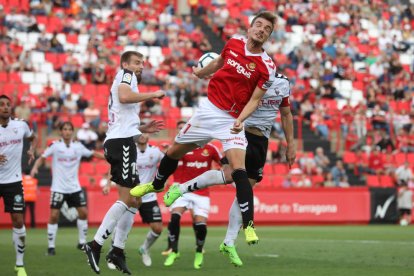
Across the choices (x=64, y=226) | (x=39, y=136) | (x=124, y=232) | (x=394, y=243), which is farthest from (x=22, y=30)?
(x=124, y=232)

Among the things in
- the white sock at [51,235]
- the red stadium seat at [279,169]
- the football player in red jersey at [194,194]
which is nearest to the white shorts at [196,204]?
the football player in red jersey at [194,194]

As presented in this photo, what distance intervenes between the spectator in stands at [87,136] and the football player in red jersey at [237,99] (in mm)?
16680

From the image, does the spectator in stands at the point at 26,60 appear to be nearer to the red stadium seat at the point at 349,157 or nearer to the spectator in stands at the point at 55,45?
the spectator in stands at the point at 55,45

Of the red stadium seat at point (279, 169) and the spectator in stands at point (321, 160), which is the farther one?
the spectator in stands at point (321, 160)

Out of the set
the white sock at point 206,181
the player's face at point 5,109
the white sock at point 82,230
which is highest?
the player's face at point 5,109

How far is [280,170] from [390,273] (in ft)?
62.9

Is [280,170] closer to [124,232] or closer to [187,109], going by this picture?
[187,109]

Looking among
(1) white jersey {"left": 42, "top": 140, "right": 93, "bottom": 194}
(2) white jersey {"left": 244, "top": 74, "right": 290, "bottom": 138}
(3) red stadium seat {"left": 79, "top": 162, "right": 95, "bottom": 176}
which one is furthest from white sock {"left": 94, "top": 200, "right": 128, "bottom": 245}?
(3) red stadium seat {"left": 79, "top": 162, "right": 95, "bottom": 176}

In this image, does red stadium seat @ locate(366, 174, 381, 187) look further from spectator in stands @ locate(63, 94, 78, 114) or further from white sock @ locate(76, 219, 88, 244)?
white sock @ locate(76, 219, 88, 244)

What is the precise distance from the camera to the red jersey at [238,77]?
12188mm

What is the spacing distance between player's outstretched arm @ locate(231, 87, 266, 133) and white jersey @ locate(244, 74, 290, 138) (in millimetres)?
1161

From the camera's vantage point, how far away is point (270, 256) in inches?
679

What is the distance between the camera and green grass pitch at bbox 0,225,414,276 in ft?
47.0

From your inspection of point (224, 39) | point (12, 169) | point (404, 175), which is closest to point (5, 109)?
point (12, 169)
